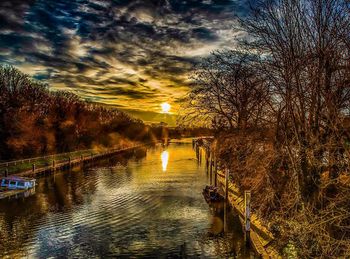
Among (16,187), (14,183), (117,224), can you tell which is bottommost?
(117,224)

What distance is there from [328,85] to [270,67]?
9.99ft

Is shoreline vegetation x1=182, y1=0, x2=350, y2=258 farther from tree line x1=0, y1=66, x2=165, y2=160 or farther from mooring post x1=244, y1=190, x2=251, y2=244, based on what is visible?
tree line x1=0, y1=66, x2=165, y2=160

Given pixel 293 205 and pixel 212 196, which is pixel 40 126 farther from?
pixel 293 205

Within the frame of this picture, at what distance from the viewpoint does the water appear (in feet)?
73.9

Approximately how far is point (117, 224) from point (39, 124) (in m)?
47.3

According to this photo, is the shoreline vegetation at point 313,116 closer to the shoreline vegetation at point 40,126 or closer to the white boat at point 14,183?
the shoreline vegetation at point 40,126

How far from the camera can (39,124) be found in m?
69.8

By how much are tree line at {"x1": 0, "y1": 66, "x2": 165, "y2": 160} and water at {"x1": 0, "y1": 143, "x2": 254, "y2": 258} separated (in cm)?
1420

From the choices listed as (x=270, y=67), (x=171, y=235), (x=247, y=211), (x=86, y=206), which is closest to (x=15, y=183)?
(x=86, y=206)

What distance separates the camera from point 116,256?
21.5m

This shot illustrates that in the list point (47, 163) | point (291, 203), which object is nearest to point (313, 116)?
point (291, 203)

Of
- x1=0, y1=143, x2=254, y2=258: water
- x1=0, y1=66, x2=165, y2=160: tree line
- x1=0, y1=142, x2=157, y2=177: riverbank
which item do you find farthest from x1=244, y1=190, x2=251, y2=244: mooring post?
x1=0, y1=66, x2=165, y2=160: tree line

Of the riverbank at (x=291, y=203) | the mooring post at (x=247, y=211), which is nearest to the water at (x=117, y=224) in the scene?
the mooring post at (x=247, y=211)

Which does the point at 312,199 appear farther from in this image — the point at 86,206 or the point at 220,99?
the point at 86,206
